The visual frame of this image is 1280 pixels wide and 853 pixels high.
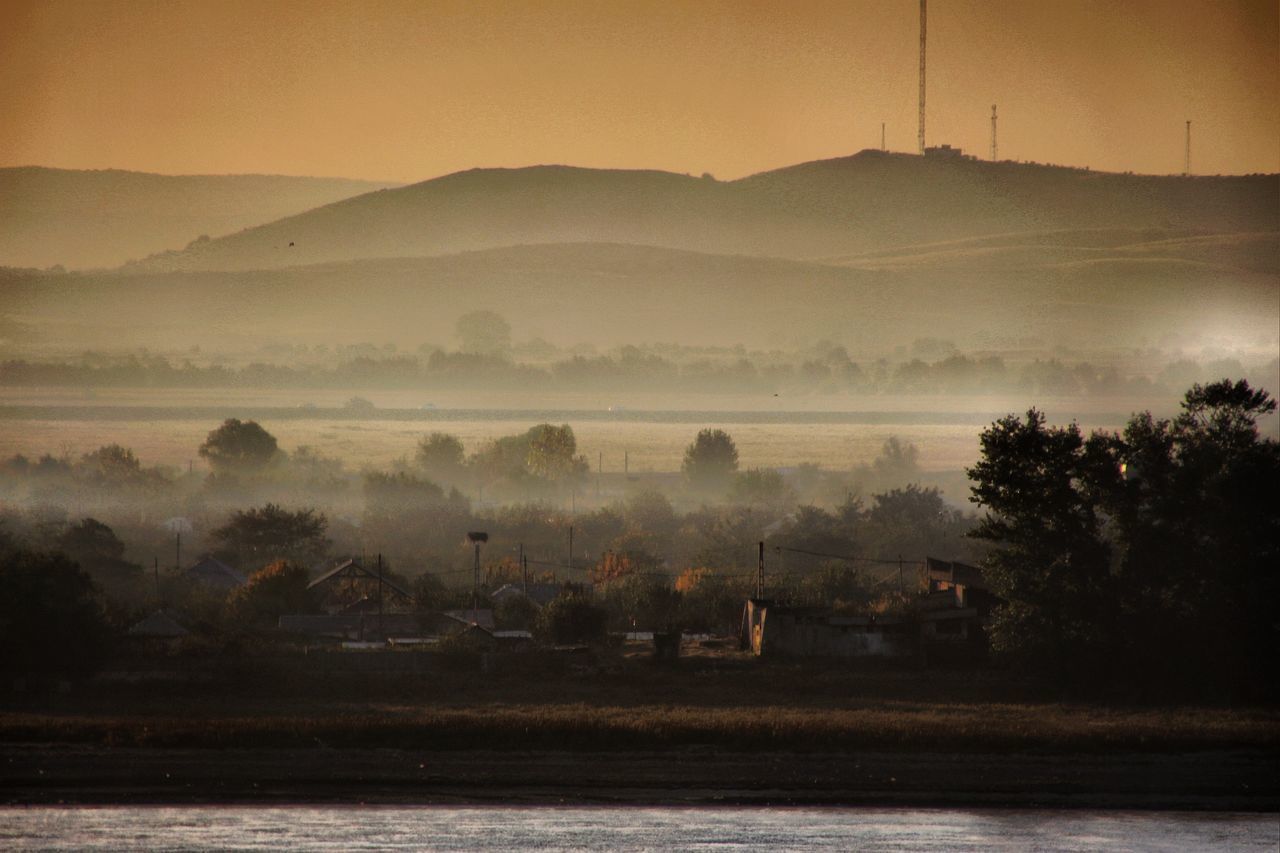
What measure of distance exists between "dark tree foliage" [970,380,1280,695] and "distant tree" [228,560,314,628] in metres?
36.8

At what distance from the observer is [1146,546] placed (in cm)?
6444

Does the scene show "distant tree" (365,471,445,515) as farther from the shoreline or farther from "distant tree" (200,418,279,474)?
the shoreline

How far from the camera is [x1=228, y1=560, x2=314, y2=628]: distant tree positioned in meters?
81.0

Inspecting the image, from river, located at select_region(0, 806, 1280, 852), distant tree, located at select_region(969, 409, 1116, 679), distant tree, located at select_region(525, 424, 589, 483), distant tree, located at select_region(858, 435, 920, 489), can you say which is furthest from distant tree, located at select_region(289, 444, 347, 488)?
river, located at select_region(0, 806, 1280, 852)

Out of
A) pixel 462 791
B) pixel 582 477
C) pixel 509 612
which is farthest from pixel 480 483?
pixel 462 791

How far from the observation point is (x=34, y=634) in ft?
206

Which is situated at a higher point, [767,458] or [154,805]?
[767,458]

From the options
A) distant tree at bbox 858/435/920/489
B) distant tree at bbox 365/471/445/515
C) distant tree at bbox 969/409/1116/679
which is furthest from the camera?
distant tree at bbox 858/435/920/489

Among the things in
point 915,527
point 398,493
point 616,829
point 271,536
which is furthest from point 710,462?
point 616,829

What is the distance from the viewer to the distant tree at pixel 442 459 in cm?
17725

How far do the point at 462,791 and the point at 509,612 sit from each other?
Result: 36050 mm

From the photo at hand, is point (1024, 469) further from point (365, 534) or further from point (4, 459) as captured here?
point (4, 459)

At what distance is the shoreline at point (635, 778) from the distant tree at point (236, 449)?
388 feet

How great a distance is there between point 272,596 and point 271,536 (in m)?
30.7
